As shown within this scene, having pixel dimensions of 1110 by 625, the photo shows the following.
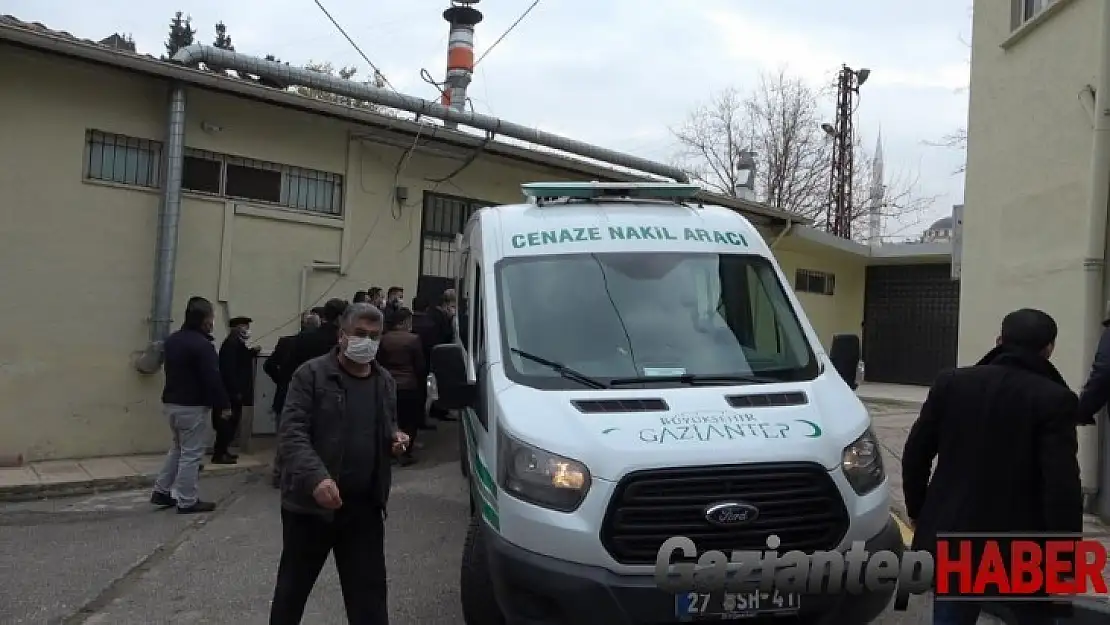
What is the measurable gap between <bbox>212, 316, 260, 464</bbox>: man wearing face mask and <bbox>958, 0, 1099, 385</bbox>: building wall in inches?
310

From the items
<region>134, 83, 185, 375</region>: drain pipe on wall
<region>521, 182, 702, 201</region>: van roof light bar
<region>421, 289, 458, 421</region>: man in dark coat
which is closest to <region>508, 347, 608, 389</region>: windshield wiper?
<region>521, 182, 702, 201</region>: van roof light bar

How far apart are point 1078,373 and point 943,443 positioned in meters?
4.68

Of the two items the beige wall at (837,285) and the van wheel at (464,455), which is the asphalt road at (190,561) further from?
the beige wall at (837,285)

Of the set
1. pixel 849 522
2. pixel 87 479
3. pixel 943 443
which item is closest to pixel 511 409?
pixel 849 522

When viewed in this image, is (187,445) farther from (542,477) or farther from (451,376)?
(542,477)

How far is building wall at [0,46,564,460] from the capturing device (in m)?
9.20

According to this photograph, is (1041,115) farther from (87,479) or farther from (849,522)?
(87,479)

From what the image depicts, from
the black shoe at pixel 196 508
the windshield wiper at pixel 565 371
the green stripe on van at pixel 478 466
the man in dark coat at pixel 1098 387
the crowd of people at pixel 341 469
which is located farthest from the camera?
the black shoe at pixel 196 508

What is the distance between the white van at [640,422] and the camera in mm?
3832

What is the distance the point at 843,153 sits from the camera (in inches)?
1280

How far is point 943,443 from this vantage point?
12.4ft

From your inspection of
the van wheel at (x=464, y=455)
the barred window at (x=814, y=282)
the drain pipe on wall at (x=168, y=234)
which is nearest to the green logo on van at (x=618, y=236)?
the van wheel at (x=464, y=455)

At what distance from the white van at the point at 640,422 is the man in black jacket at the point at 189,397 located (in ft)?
10.9

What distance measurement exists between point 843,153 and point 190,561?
98.7 ft
